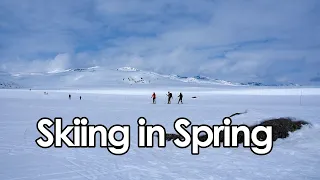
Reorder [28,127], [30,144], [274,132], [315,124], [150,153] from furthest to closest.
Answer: [28,127]
[315,124]
[274,132]
[30,144]
[150,153]

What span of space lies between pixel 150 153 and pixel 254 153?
3205mm

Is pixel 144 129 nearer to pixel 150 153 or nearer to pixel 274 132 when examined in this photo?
pixel 150 153

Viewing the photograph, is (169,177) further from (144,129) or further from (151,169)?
(144,129)

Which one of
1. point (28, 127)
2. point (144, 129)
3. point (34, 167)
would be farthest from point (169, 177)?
point (28, 127)

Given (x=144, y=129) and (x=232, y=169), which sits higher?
(x=144, y=129)

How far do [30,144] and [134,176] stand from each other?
4910 mm

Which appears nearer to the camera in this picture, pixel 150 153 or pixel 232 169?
pixel 232 169

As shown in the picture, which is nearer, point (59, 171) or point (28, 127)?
point (59, 171)

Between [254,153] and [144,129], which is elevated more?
[144,129]

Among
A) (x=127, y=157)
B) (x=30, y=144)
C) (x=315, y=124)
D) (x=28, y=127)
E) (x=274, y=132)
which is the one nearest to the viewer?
(x=127, y=157)

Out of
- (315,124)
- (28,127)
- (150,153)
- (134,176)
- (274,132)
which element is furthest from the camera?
(28,127)

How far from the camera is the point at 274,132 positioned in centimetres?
1122

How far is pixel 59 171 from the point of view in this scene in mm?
7082

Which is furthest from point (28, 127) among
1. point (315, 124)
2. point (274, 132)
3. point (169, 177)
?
point (315, 124)
